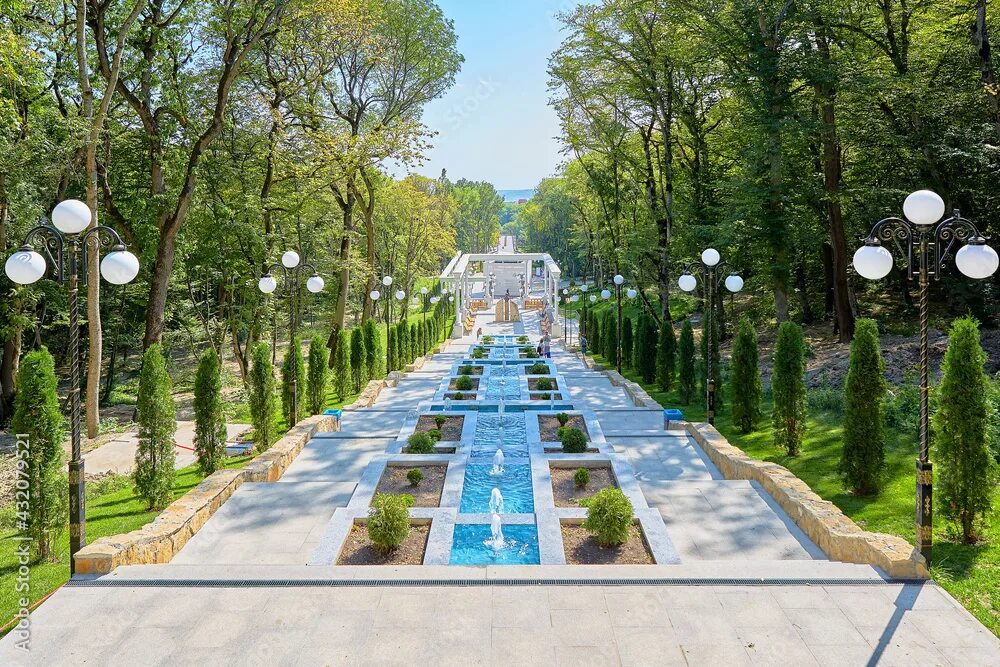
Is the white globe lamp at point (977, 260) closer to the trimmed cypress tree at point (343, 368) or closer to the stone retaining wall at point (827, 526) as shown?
the stone retaining wall at point (827, 526)

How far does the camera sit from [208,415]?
9422mm

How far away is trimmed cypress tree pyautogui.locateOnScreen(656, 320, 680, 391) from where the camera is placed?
52.7 ft

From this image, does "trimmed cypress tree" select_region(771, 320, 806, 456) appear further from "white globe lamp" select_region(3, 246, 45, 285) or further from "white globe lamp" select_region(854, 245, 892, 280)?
"white globe lamp" select_region(3, 246, 45, 285)

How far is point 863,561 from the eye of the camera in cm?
551

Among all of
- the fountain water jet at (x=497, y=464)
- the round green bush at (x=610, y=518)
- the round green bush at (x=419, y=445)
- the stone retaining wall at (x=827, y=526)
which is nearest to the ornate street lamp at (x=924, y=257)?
the stone retaining wall at (x=827, y=526)

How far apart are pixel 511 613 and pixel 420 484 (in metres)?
4.08

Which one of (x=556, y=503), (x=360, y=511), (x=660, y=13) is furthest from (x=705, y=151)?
(x=360, y=511)

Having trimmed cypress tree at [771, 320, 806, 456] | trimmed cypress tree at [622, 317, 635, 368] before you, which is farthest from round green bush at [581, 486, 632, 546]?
trimmed cypress tree at [622, 317, 635, 368]

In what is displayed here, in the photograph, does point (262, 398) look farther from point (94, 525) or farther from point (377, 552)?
point (377, 552)

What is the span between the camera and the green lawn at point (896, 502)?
5199 mm

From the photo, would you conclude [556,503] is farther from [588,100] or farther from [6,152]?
[588,100]

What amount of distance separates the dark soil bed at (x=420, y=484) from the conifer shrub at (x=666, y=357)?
28.0 ft

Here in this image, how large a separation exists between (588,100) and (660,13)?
4727 millimetres

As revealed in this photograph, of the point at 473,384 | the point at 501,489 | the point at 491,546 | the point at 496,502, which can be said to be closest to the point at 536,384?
the point at 473,384
